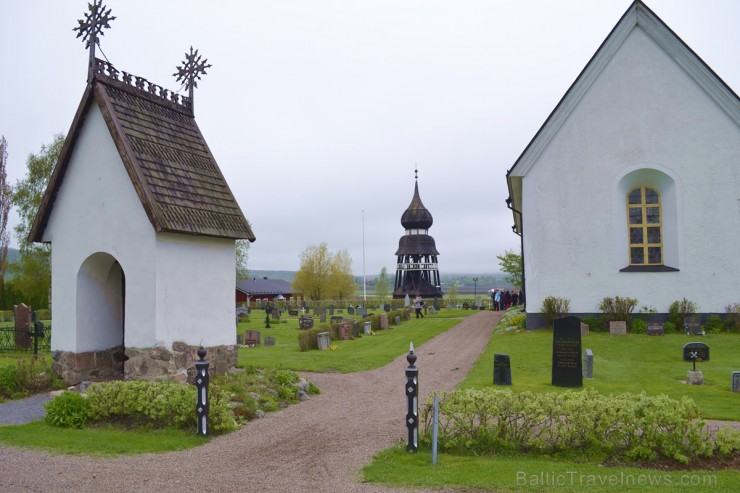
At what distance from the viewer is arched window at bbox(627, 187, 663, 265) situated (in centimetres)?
2111

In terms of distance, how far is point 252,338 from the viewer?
Result: 73.3 ft

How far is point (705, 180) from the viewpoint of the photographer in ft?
66.6

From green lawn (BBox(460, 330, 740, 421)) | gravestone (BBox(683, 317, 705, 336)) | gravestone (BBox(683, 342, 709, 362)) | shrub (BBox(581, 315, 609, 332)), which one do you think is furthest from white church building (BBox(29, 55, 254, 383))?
gravestone (BBox(683, 317, 705, 336))

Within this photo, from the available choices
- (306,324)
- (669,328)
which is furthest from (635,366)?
(306,324)

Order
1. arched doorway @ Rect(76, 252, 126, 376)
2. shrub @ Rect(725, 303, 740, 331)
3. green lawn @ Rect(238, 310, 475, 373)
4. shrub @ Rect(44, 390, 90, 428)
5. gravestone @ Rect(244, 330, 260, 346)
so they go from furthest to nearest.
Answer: gravestone @ Rect(244, 330, 260, 346) → shrub @ Rect(725, 303, 740, 331) → green lawn @ Rect(238, 310, 475, 373) → arched doorway @ Rect(76, 252, 126, 376) → shrub @ Rect(44, 390, 90, 428)

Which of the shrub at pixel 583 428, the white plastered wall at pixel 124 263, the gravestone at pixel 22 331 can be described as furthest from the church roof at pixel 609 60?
the gravestone at pixel 22 331

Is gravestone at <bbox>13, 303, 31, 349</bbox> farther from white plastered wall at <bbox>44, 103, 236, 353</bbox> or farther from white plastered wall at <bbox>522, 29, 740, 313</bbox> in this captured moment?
white plastered wall at <bbox>522, 29, 740, 313</bbox>

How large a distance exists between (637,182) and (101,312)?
60.1 ft

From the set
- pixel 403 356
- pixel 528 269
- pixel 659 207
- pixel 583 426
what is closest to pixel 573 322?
pixel 583 426

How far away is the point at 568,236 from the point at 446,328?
911cm

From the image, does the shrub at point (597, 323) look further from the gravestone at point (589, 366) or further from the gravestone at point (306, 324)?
the gravestone at point (306, 324)

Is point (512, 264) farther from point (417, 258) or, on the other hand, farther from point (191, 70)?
point (191, 70)

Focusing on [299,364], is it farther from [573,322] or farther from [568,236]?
[568,236]

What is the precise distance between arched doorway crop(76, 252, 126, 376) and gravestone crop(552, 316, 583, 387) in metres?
9.70
